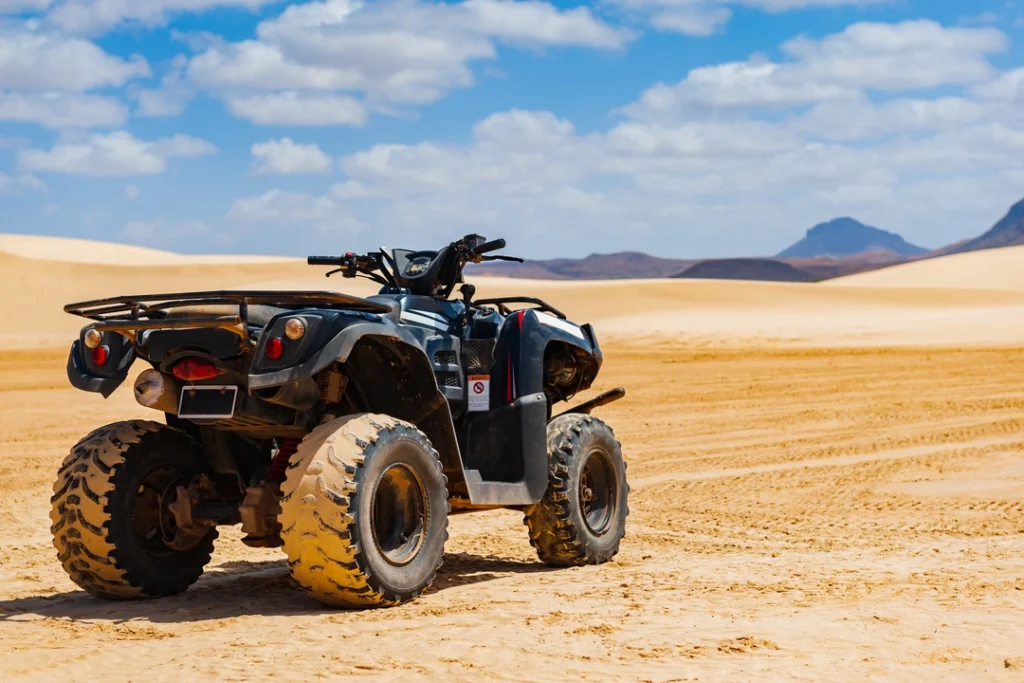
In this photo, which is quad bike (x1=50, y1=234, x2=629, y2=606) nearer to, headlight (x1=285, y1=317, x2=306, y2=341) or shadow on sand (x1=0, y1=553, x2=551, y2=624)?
headlight (x1=285, y1=317, x2=306, y2=341)

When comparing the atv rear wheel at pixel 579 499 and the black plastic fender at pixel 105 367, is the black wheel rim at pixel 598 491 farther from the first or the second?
the black plastic fender at pixel 105 367

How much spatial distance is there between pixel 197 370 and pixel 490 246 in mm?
2085

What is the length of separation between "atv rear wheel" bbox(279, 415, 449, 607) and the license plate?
414 mm

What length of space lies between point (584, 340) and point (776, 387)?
13194 mm

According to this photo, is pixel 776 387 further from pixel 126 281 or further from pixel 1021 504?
pixel 126 281

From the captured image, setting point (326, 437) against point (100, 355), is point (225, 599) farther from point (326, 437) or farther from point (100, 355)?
point (100, 355)

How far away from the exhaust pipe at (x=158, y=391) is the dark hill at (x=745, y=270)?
535 feet

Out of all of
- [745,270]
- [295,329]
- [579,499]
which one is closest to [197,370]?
[295,329]

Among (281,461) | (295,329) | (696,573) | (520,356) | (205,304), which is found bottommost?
(696,573)

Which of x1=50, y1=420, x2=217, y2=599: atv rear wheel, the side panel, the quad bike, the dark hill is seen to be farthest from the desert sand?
the dark hill

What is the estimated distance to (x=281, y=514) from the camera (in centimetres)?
628

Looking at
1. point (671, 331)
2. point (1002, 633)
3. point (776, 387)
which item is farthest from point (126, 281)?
point (1002, 633)

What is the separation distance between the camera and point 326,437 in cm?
643

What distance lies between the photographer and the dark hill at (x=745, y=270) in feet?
556
